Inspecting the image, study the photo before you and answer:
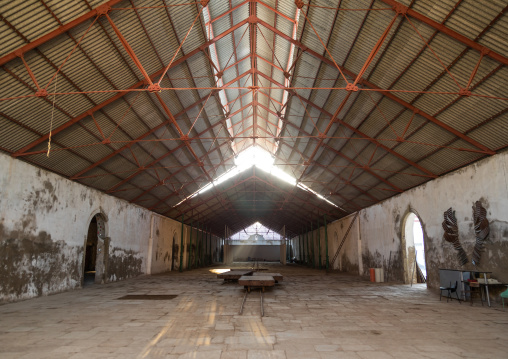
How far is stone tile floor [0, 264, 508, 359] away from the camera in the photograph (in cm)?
571

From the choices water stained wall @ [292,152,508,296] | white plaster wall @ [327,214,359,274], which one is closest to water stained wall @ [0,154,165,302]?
water stained wall @ [292,152,508,296]

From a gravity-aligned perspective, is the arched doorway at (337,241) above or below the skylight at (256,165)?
below

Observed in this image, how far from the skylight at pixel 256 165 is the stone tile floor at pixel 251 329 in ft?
53.3

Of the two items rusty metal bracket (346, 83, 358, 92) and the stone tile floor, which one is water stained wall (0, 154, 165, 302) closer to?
the stone tile floor

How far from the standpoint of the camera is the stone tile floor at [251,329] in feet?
18.7

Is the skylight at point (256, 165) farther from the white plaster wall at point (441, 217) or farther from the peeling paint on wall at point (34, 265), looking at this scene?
the peeling paint on wall at point (34, 265)

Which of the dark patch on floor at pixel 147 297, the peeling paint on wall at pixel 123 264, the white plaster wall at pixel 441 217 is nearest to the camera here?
the white plaster wall at pixel 441 217

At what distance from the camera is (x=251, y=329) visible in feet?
24.1

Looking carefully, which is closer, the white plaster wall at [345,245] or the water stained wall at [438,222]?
the water stained wall at [438,222]

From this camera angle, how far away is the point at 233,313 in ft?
30.3

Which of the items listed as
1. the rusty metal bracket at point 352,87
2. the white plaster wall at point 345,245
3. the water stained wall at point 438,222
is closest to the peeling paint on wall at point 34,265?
the rusty metal bracket at point 352,87

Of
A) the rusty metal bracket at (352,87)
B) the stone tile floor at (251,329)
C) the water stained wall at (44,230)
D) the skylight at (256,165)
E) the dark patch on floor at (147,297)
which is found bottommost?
the dark patch on floor at (147,297)

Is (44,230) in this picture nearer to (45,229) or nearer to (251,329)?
(45,229)

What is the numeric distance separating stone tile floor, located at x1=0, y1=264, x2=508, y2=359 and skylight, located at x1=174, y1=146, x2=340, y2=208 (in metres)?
16.3
